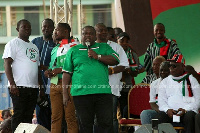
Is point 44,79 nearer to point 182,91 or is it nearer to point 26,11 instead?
point 182,91

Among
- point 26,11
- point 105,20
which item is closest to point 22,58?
point 105,20

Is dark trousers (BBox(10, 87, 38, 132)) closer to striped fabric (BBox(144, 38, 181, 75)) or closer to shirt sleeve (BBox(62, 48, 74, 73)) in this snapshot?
shirt sleeve (BBox(62, 48, 74, 73))

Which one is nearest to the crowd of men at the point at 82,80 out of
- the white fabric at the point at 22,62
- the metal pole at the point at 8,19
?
the white fabric at the point at 22,62

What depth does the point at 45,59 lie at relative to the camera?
7.72 metres

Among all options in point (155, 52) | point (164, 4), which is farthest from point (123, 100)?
point (164, 4)

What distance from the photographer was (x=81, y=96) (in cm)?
618

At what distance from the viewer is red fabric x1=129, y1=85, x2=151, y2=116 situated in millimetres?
8016

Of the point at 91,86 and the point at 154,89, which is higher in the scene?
the point at 91,86

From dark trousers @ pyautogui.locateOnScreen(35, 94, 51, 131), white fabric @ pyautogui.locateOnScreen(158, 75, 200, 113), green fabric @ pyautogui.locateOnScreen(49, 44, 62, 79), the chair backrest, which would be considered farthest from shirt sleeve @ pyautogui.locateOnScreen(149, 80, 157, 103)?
dark trousers @ pyautogui.locateOnScreen(35, 94, 51, 131)

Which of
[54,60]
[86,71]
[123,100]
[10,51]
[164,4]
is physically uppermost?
[164,4]

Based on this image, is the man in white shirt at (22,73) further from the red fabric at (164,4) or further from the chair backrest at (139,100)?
the red fabric at (164,4)

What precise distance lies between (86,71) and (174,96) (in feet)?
5.12

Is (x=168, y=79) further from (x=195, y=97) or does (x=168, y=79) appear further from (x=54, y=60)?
(x=54, y=60)

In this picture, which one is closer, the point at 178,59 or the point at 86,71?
the point at 86,71
